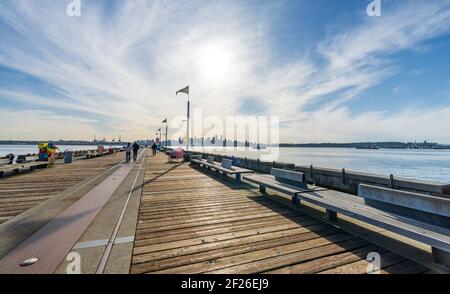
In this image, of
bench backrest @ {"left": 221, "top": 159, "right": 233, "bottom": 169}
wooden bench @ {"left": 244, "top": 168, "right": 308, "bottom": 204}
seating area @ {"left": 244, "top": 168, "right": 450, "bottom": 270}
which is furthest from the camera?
bench backrest @ {"left": 221, "top": 159, "right": 233, "bottom": 169}

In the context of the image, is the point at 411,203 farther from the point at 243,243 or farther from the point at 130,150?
the point at 130,150

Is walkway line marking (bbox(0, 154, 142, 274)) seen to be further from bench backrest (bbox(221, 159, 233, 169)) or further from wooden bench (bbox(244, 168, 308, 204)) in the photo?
bench backrest (bbox(221, 159, 233, 169))

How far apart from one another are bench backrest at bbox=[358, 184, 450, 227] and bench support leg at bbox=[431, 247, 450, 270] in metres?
0.40

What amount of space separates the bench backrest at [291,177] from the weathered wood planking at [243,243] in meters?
0.89

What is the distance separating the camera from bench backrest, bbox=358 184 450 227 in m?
2.89

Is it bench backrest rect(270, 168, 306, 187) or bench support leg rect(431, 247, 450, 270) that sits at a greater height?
bench backrest rect(270, 168, 306, 187)

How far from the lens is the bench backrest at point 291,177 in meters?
5.58

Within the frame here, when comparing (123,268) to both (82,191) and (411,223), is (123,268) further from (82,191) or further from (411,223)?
(82,191)

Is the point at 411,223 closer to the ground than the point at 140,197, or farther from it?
farther from it

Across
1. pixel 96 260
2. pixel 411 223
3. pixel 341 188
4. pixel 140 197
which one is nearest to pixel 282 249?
pixel 411 223

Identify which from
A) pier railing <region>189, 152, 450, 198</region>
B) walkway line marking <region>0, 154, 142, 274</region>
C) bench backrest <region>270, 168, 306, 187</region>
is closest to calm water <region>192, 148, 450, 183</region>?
pier railing <region>189, 152, 450, 198</region>

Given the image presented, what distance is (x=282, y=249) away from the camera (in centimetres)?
328
